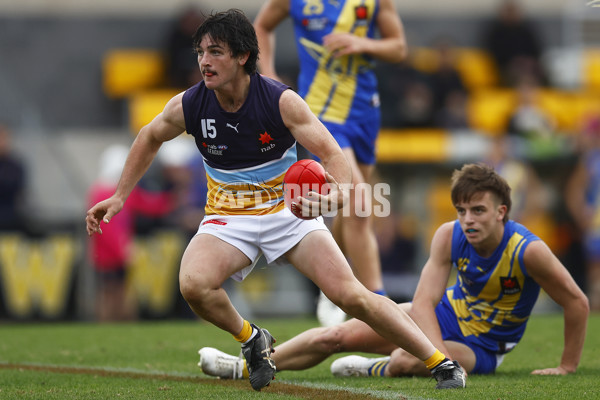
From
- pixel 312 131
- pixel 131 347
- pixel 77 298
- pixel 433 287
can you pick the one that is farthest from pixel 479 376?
pixel 77 298

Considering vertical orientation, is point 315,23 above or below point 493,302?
above

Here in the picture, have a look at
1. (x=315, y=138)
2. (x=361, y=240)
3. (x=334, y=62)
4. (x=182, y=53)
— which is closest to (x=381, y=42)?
(x=334, y=62)

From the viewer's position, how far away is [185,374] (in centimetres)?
648

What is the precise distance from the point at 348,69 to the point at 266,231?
2.61 metres

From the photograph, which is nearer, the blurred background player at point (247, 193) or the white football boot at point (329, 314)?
the blurred background player at point (247, 193)

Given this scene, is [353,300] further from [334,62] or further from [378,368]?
[334,62]

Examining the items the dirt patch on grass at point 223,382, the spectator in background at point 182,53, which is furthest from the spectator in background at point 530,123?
the dirt patch on grass at point 223,382

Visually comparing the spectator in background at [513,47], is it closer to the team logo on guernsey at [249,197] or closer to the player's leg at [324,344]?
the player's leg at [324,344]

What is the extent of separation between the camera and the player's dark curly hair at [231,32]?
5.46 m

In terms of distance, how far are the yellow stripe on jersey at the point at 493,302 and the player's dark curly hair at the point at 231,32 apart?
196 centimetres

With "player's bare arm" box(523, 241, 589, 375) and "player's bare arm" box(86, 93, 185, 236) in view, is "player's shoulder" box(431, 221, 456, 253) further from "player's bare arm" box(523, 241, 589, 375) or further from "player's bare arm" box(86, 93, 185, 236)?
"player's bare arm" box(86, 93, 185, 236)

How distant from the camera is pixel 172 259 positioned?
1211 cm

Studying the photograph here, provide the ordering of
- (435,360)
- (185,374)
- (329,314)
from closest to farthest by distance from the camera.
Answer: (435,360) → (185,374) → (329,314)

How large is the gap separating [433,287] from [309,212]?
4.59ft
